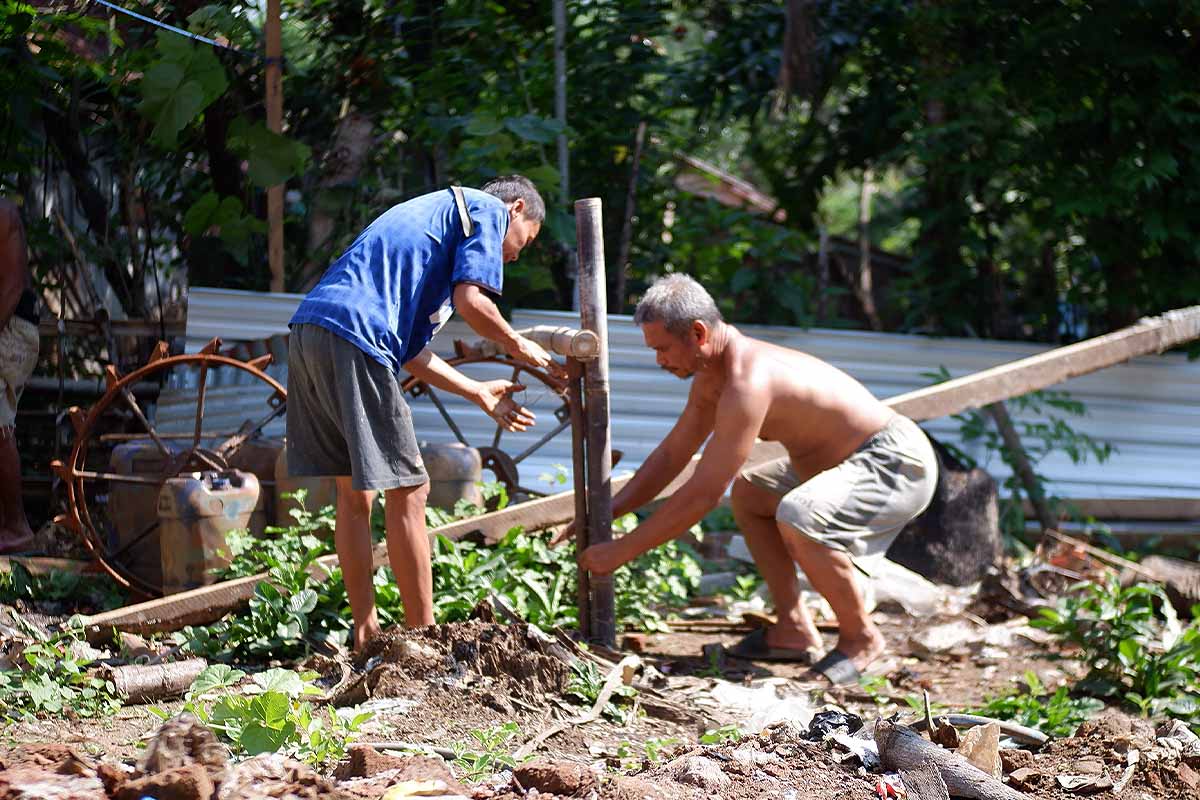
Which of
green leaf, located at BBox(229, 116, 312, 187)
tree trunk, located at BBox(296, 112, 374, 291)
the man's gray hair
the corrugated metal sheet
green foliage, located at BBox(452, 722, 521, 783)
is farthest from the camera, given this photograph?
tree trunk, located at BBox(296, 112, 374, 291)

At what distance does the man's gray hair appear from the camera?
4.51 metres

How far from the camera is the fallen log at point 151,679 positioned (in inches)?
151

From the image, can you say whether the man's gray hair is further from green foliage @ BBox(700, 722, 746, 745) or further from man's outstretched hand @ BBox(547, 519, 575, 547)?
green foliage @ BBox(700, 722, 746, 745)

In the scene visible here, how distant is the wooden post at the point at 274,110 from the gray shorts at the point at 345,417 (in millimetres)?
2377

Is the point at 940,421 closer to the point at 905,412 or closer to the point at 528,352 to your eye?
the point at 905,412

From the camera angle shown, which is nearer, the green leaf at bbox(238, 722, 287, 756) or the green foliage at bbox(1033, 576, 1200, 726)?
the green leaf at bbox(238, 722, 287, 756)

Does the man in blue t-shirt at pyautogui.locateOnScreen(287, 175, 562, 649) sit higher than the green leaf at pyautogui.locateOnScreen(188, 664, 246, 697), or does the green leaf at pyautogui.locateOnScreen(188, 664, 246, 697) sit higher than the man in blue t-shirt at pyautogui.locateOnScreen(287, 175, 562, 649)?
the man in blue t-shirt at pyautogui.locateOnScreen(287, 175, 562, 649)

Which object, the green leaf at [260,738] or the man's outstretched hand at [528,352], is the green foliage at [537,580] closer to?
the man's outstretched hand at [528,352]

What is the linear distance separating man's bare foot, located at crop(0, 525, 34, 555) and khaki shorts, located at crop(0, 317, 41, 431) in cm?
48

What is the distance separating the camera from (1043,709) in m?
4.19

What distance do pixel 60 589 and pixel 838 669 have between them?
3.26 m

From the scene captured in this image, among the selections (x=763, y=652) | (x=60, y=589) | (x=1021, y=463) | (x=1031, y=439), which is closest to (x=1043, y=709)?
(x=763, y=652)

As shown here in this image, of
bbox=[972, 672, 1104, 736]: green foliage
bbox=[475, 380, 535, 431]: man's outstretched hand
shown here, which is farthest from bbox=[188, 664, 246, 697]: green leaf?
bbox=[972, 672, 1104, 736]: green foliage

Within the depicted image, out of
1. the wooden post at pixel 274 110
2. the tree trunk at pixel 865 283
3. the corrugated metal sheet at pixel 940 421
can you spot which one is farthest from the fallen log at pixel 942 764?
the tree trunk at pixel 865 283
